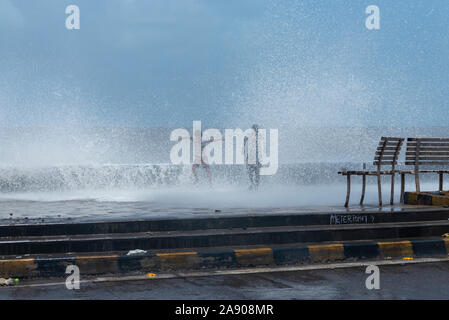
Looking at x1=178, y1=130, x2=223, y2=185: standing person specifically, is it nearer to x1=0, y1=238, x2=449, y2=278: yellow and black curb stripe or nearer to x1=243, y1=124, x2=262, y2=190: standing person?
x1=243, y1=124, x2=262, y2=190: standing person

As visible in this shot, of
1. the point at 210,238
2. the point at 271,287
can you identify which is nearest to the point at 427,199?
the point at 210,238

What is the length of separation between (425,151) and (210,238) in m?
5.72

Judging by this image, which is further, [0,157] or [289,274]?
[0,157]

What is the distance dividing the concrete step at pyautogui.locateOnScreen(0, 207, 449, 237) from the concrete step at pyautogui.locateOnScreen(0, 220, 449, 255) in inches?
5.1

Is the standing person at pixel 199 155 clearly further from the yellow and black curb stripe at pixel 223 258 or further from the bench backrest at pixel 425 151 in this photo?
the yellow and black curb stripe at pixel 223 258

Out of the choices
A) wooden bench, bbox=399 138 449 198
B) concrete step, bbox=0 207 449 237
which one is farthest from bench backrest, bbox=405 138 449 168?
concrete step, bbox=0 207 449 237

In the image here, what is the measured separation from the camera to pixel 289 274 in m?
6.77

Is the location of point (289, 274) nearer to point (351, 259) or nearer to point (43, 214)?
point (351, 259)

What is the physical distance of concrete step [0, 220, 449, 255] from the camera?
7418 millimetres

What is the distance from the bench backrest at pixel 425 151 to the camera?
11.8 metres

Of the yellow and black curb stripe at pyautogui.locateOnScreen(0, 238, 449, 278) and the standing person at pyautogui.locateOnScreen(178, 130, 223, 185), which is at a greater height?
the standing person at pyautogui.locateOnScreen(178, 130, 223, 185)

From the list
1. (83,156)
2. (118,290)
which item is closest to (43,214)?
(118,290)
